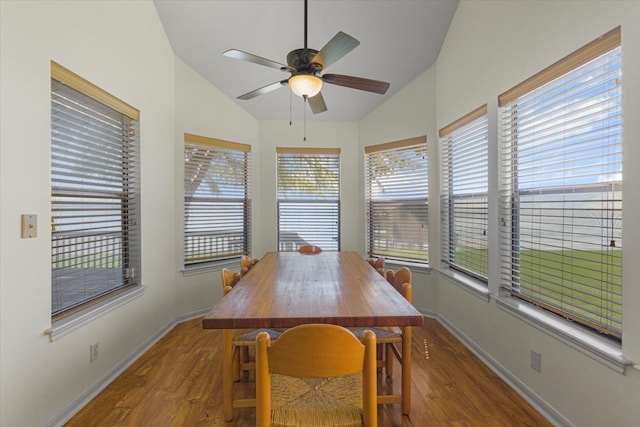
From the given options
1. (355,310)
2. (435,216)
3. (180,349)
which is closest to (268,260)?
(180,349)

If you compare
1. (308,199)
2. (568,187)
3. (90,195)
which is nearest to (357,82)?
(568,187)

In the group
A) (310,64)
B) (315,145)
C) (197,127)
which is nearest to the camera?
(310,64)

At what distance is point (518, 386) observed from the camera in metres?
2.10

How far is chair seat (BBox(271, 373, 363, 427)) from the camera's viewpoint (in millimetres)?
1229

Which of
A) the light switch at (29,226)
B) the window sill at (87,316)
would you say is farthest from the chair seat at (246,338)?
the light switch at (29,226)

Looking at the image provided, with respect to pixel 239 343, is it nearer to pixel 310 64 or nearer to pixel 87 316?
pixel 87 316

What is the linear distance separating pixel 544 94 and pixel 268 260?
2508 mm

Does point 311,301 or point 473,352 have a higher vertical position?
point 311,301

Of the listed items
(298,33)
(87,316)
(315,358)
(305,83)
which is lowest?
(87,316)

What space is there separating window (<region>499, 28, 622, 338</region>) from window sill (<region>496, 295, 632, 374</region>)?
0.06 meters

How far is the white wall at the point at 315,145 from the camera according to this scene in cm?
430

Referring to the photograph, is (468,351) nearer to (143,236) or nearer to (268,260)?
(268,260)

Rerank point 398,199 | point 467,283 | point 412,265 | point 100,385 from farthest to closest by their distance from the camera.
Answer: point 398,199
point 412,265
point 467,283
point 100,385

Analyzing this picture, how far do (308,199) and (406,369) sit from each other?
287 cm
